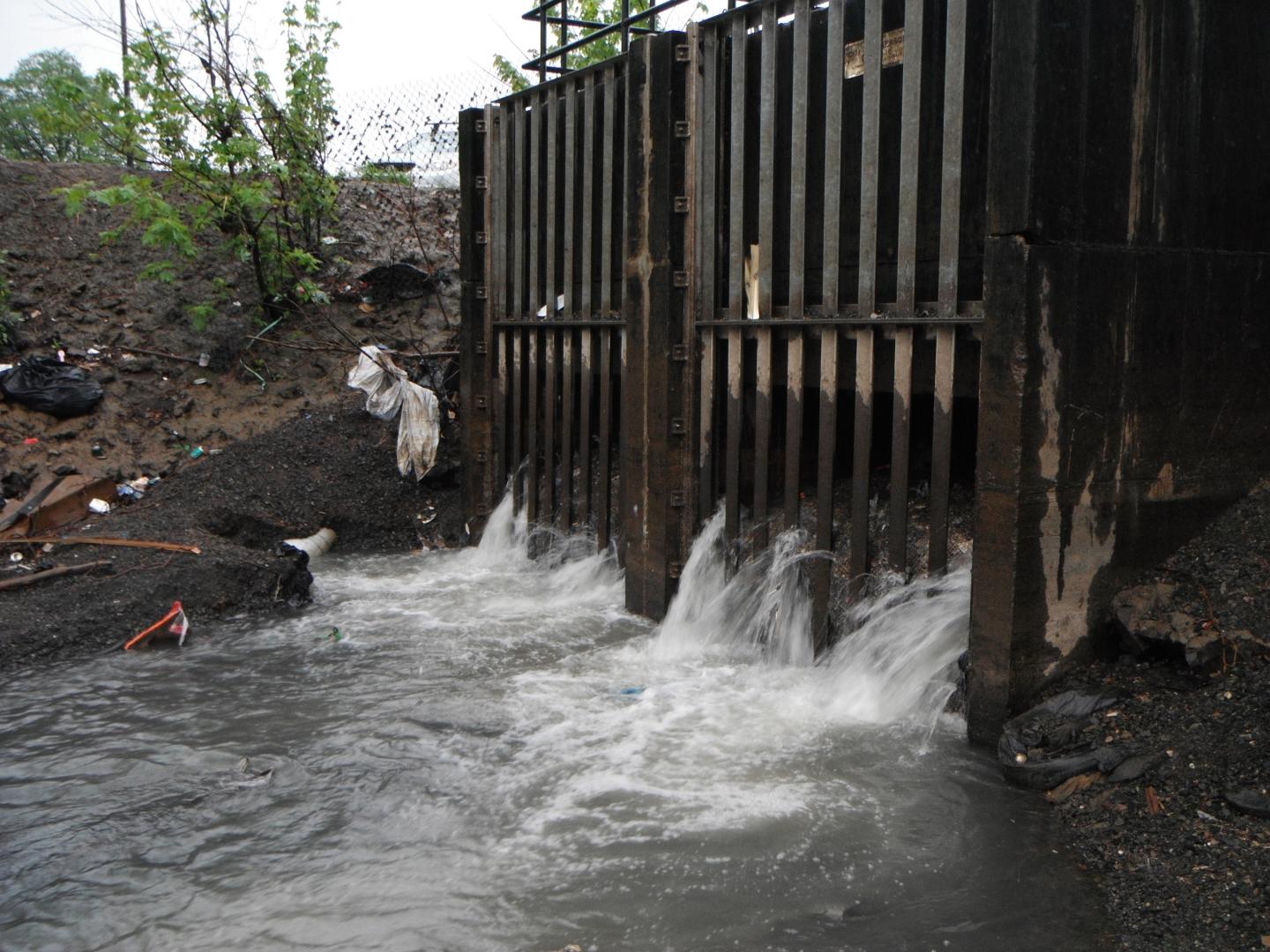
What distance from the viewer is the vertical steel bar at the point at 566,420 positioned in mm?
8906

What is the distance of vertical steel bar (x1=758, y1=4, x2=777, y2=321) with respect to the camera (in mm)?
6684

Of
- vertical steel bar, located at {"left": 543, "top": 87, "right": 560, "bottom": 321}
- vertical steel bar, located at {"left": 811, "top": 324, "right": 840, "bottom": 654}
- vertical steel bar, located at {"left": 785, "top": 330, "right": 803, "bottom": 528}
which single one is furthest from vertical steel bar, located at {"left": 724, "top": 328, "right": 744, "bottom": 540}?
vertical steel bar, located at {"left": 543, "top": 87, "right": 560, "bottom": 321}

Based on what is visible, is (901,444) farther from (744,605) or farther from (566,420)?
(566,420)

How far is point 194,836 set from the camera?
15.2ft

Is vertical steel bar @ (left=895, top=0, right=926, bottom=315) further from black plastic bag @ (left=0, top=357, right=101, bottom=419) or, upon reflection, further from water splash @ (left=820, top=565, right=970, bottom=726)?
black plastic bag @ (left=0, top=357, right=101, bottom=419)

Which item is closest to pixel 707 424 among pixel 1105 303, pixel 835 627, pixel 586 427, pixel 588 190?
pixel 586 427

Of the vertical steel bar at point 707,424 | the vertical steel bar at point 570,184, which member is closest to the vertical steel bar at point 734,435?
the vertical steel bar at point 707,424

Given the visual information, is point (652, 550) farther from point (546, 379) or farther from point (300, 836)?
point (300, 836)

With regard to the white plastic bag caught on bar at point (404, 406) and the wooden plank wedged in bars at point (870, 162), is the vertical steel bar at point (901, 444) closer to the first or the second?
the wooden plank wedged in bars at point (870, 162)

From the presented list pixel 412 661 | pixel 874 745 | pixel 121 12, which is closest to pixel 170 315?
pixel 121 12

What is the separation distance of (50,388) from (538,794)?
8.15 meters

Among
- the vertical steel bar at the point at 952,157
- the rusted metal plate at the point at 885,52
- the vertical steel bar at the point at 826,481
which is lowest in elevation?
the vertical steel bar at the point at 826,481

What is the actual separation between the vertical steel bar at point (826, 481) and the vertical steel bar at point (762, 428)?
54 cm

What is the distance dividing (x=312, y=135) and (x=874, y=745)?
1049 centimetres
